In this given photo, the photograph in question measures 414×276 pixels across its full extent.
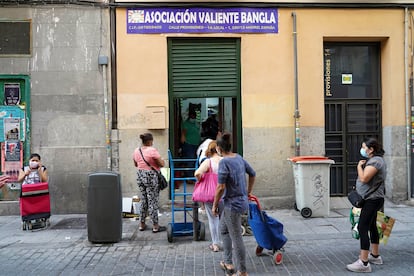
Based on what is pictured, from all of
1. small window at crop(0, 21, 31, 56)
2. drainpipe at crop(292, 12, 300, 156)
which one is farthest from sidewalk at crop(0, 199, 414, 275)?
small window at crop(0, 21, 31, 56)

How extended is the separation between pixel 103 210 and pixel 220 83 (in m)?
4.08

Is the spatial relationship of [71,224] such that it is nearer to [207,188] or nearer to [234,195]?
[207,188]

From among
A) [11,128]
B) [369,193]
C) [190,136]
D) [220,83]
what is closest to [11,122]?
[11,128]

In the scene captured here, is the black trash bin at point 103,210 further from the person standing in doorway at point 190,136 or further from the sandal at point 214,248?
the person standing in doorway at point 190,136

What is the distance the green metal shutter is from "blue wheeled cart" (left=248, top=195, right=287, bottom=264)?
4246 mm

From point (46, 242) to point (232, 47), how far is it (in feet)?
18.2

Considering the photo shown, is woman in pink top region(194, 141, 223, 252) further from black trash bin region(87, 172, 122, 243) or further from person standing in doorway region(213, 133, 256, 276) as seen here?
black trash bin region(87, 172, 122, 243)

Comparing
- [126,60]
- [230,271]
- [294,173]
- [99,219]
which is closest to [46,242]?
[99,219]

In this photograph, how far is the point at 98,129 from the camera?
9.33 meters

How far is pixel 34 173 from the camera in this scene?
8367 millimetres

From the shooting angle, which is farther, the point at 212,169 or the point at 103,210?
the point at 103,210

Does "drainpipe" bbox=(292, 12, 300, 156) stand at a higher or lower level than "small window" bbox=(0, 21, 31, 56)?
lower

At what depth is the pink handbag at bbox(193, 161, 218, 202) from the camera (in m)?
6.32

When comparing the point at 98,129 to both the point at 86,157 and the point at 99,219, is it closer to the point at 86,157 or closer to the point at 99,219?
the point at 86,157
